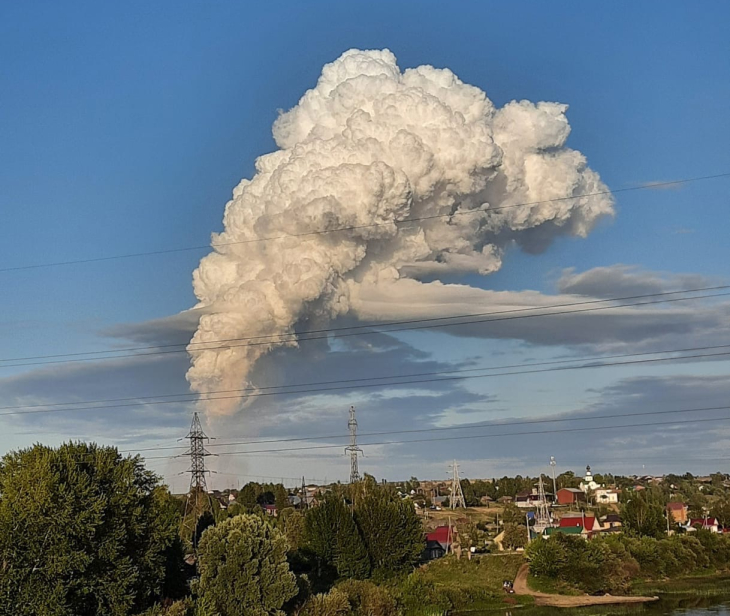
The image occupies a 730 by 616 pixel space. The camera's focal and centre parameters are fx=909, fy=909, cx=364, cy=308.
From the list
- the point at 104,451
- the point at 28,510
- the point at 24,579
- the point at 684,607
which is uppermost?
the point at 104,451

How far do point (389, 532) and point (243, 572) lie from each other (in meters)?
19.5

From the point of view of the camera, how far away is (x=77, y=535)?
31484mm

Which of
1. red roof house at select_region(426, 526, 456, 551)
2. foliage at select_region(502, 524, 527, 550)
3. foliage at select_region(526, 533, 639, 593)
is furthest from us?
foliage at select_region(502, 524, 527, 550)

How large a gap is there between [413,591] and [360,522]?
7421 mm

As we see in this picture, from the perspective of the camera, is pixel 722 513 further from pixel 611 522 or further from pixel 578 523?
pixel 578 523

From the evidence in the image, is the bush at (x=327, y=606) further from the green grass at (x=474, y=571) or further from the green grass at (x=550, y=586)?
the green grass at (x=550, y=586)

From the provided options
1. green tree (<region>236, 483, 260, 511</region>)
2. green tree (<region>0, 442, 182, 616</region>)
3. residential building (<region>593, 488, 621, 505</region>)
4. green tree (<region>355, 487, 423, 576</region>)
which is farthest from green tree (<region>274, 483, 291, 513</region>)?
green tree (<region>0, 442, 182, 616</region>)

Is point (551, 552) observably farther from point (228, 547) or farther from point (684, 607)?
Result: point (228, 547)

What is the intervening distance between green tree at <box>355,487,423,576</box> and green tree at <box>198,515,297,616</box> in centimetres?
1717

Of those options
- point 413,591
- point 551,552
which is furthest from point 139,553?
point 551,552

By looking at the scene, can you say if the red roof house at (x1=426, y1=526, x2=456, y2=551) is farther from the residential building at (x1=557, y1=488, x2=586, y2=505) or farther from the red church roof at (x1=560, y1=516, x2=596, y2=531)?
the residential building at (x1=557, y1=488, x2=586, y2=505)

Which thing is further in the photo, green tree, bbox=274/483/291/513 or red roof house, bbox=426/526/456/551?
green tree, bbox=274/483/291/513

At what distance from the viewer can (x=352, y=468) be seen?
2542 inches

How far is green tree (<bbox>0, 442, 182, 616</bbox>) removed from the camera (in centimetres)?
3020
